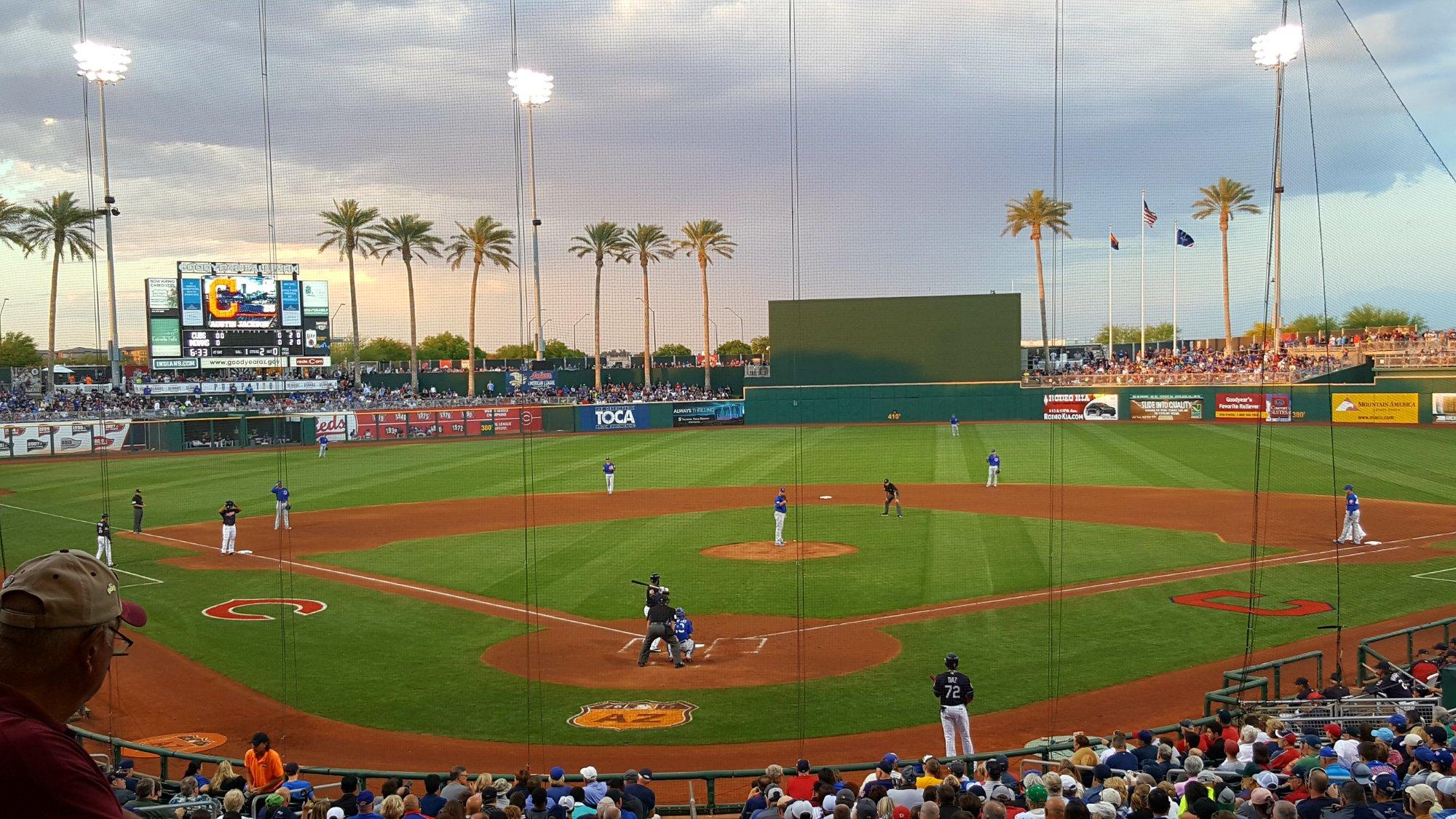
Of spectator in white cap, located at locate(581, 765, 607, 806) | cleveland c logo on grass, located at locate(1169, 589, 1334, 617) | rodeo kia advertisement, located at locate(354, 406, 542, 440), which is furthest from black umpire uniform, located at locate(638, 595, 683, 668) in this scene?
rodeo kia advertisement, located at locate(354, 406, 542, 440)

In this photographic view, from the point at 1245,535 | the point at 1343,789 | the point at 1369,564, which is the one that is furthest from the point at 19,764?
the point at 1245,535

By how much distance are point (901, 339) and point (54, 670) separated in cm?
6444

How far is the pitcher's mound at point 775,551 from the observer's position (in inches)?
1038

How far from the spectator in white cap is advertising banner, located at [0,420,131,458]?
157ft

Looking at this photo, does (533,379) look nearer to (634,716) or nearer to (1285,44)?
(634,716)

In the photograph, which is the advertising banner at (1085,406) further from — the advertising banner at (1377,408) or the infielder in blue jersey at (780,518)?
the infielder in blue jersey at (780,518)

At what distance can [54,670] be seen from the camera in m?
1.90

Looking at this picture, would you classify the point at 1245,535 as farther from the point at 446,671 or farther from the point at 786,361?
the point at 786,361

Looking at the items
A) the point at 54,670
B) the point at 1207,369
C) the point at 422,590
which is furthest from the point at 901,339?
the point at 54,670

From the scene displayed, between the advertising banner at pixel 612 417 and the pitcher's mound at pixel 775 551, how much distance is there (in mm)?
36606

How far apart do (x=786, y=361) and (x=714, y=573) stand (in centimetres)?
4298

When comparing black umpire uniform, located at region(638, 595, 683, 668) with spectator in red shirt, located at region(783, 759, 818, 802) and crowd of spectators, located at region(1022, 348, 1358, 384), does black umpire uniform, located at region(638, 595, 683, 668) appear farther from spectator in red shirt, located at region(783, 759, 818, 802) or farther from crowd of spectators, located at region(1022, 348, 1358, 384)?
crowd of spectators, located at region(1022, 348, 1358, 384)

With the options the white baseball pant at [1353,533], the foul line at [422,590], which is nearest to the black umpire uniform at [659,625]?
the foul line at [422,590]

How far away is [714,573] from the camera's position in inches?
966
